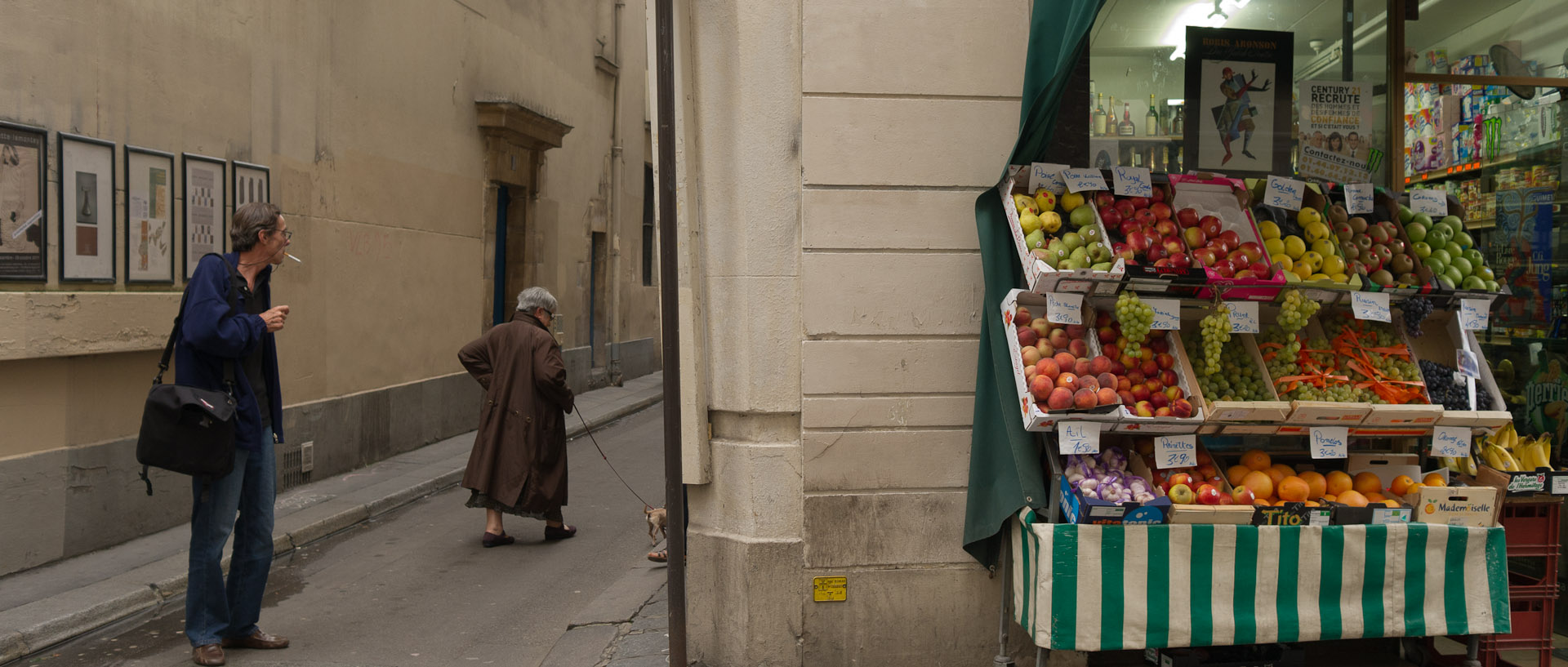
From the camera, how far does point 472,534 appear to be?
25.4 ft

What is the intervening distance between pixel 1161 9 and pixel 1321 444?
226 centimetres

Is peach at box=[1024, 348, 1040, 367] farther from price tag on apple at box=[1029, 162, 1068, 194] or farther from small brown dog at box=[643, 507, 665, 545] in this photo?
small brown dog at box=[643, 507, 665, 545]

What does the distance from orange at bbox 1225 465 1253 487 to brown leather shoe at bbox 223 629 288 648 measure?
4276 mm

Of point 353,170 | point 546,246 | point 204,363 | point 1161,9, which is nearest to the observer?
point 204,363

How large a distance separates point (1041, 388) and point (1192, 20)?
236cm

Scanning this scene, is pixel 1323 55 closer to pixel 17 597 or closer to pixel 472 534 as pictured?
pixel 472 534

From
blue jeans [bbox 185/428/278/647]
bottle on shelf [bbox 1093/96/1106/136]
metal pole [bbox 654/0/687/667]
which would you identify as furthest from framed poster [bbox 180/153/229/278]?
bottle on shelf [bbox 1093/96/1106/136]

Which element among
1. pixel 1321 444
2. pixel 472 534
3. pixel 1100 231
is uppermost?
pixel 1100 231

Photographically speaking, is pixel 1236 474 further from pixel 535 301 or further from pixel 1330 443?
pixel 535 301

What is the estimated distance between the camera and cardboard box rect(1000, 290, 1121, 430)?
3852mm

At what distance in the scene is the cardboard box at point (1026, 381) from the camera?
3.85 meters

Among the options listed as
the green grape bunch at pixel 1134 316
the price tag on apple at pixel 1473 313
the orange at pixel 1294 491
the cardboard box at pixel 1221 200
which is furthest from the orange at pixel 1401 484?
the green grape bunch at pixel 1134 316

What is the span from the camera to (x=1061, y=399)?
3.84 metres

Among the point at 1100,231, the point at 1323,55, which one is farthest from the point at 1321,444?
the point at 1323,55
